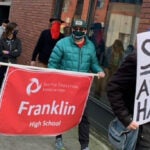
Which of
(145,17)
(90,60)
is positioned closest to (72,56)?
(90,60)

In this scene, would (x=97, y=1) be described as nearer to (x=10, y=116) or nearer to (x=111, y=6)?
(x=111, y=6)

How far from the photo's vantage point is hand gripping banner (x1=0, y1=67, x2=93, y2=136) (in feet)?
16.7

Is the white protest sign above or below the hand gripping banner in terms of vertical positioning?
above

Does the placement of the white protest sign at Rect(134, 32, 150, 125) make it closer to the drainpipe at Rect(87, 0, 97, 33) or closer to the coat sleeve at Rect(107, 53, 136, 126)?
the coat sleeve at Rect(107, 53, 136, 126)

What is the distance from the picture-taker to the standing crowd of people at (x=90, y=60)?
362 cm

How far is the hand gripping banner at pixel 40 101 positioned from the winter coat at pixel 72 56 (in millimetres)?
295

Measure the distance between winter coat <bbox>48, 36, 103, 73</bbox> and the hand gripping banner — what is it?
0.97ft

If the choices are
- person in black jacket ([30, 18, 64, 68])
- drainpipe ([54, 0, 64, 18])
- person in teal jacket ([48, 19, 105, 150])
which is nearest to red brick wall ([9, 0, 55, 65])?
drainpipe ([54, 0, 64, 18])

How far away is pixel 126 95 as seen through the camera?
370 cm

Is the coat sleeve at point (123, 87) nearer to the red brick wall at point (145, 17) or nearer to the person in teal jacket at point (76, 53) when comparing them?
the person in teal jacket at point (76, 53)

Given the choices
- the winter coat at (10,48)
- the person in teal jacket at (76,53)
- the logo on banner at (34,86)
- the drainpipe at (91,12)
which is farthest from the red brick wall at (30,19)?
the logo on banner at (34,86)

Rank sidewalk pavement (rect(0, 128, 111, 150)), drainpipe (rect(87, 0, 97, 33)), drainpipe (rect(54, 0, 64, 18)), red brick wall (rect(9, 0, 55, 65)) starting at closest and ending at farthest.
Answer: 1. sidewalk pavement (rect(0, 128, 111, 150))
2. drainpipe (rect(87, 0, 97, 33))
3. drainpipe (rect(54, 0, 64, 18))
4. red brick wall (rect(9, 0, 55, 65))

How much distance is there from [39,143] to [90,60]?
1.43 meters

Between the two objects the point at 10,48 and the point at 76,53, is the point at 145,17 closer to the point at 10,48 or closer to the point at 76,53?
the point at 76,53
